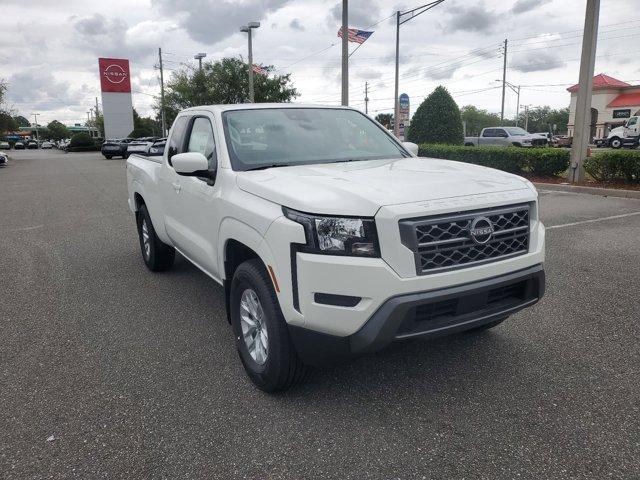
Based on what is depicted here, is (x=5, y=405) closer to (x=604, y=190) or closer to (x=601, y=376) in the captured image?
(x=601, y=376)

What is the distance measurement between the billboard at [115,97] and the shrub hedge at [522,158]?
54.3m

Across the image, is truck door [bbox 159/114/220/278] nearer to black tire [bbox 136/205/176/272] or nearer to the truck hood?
the truck hood

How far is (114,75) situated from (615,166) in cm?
6224

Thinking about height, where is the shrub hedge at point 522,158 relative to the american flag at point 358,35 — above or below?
below

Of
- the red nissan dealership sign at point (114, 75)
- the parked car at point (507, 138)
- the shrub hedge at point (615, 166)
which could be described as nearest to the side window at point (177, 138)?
the shrub hedge at point (615, 166)

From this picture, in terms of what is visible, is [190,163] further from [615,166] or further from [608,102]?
[608,102]

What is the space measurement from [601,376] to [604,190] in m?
9.90

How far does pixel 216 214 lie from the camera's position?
377 centimetres

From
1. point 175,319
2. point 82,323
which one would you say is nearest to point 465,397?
point 175,319

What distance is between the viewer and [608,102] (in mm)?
56094

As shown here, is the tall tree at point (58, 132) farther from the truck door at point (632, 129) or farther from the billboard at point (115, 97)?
the truck door at point (632, 129)

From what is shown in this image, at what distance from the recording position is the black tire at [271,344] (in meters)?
3.06

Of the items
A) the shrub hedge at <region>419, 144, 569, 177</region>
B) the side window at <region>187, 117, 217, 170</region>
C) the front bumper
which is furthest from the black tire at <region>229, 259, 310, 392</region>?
the shrub hedge at <region>419, 144, 569, 177</region>

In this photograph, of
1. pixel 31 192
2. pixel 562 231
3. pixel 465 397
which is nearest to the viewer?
pixel 465 397
